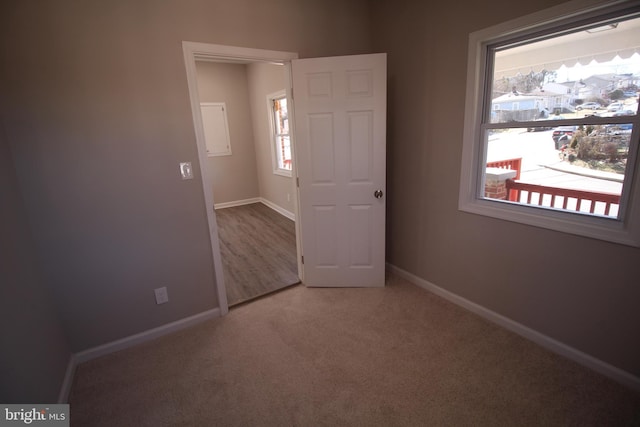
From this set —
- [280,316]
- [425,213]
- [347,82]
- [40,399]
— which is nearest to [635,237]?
[425,213]

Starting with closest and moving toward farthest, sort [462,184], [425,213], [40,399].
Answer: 1. [40,399]
2. [462,184]
3. [425,213]

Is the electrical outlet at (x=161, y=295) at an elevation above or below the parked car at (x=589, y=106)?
below

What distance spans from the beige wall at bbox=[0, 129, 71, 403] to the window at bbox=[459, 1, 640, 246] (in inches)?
110

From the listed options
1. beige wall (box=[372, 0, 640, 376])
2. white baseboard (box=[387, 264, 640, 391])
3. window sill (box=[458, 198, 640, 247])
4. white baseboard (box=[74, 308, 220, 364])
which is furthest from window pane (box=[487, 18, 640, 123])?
white baseboard (box=[74, 308, 220, 364])

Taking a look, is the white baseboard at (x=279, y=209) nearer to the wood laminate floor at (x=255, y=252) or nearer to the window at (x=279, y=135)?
the wood laminate floor at (x=255, y=252)

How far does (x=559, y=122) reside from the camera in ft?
5.87

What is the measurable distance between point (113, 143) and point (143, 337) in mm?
1429

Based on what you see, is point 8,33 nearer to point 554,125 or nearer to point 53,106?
point 53,106

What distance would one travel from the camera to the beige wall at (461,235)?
5.65 ft

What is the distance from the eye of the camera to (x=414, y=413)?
5.16ft

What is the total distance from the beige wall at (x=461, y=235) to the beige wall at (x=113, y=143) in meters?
1.07

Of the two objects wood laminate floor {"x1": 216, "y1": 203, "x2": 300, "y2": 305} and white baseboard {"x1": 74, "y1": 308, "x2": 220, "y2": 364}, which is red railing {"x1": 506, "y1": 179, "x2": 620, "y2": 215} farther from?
white baseboard {"x1": 74, "y1": 308, "x2": 220, "y2": 364}

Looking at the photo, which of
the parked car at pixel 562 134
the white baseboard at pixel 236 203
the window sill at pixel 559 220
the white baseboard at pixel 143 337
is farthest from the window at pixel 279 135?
the parked car at pixel 562 134

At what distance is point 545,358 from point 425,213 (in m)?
1.31
